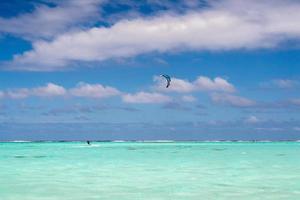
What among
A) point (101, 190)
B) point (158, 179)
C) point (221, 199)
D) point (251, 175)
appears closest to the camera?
point (221, 199)

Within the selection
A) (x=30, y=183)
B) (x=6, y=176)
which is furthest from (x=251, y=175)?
(x=6, y=176)

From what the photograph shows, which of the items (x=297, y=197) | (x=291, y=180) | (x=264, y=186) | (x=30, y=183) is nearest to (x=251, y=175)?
(x=291, y=180)

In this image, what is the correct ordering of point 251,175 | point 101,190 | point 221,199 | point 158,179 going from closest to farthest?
point 221,199, point 101,190, point 158,179, point 251,175

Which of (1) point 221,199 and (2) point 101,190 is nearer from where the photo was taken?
(1) point 221,199

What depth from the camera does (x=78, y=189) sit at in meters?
15.3

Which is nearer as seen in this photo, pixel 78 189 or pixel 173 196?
pixel 173 196

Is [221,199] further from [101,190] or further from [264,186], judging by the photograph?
[101,190]

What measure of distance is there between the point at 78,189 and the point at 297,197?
7296 millimetres

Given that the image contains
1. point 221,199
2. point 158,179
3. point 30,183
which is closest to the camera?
point 221,199

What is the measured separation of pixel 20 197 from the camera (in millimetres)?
13742

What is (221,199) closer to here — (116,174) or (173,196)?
(173,196)

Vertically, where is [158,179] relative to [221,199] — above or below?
above

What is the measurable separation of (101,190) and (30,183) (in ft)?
11.5

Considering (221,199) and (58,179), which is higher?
(58,179)
